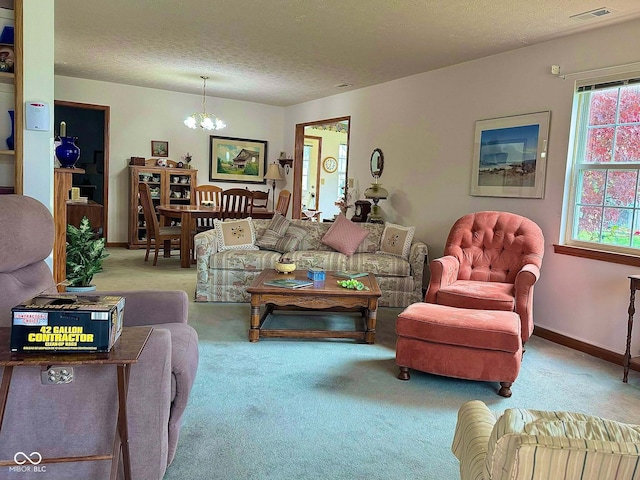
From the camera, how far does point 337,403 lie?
267cm

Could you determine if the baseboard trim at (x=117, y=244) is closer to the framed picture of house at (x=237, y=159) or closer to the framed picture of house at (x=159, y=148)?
the framed picture of house at (x=159, y=148)

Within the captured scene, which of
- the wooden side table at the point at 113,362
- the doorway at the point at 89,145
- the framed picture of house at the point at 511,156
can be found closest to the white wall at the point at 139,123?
the doorway at the point at 89,145

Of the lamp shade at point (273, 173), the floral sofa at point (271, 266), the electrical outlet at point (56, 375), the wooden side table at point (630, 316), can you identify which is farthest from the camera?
the lamp shade at point (273, 173)

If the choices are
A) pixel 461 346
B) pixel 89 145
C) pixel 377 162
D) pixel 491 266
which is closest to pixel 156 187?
pixel 89 145

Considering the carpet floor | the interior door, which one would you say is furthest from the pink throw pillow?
the interior door

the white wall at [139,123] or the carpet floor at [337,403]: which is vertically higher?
the white wall at [139,123]

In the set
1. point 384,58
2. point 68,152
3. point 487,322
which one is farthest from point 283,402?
point 384,58

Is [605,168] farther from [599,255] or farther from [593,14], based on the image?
[593,14]

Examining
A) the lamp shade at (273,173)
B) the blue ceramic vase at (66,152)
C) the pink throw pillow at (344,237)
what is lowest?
the pink throw pillow at (344,237)

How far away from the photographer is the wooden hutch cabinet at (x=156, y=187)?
7594 millimetres

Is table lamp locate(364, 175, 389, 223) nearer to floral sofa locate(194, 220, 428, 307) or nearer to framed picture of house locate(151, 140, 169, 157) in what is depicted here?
floral sofa locate(194, 220, 428, 307)

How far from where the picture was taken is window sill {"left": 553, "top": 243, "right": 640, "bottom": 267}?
3514 mm

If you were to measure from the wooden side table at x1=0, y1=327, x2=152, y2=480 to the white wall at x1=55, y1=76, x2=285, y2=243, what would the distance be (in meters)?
6.65

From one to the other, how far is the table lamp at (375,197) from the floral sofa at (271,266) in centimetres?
110
